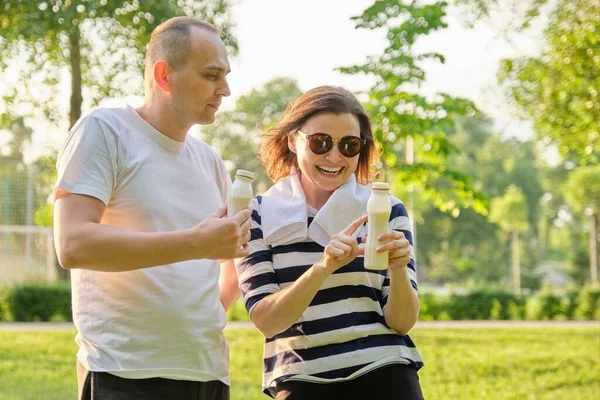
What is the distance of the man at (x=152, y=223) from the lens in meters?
2.27

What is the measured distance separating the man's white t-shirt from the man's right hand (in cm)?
32

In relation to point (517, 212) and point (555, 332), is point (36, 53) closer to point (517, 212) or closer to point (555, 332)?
point (555, 332)

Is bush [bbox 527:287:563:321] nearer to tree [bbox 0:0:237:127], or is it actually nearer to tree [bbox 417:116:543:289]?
tree [bbox 0:0:237:127]

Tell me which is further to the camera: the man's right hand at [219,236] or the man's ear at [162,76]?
the man's ear at [162,76]

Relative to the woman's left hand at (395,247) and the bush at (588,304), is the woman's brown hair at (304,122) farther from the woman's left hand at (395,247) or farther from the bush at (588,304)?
the bush at (588,304)

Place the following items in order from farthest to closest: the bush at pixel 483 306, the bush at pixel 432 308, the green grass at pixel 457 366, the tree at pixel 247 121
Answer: the tree at pixel 247 121 → the bush at pixel 483 306 → the bush at pixel 432 308 → the green grass at pixel 457 366

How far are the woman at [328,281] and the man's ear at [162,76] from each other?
0.47 meters

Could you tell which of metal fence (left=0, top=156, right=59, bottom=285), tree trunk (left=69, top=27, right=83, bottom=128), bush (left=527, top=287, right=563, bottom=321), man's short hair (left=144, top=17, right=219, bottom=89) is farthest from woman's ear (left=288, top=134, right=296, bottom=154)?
metal fence (left=0, top=156, right=59, bottom=285)

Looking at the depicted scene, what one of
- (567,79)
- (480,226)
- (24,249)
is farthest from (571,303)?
(480,226)

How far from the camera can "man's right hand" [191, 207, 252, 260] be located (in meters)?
2.13

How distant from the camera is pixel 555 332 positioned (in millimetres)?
14805

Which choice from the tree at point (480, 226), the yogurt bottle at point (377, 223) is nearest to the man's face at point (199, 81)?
the yogurt bottle at point (377, 223)

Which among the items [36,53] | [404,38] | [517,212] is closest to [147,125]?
[404,38]

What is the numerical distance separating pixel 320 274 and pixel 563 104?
9172mm
